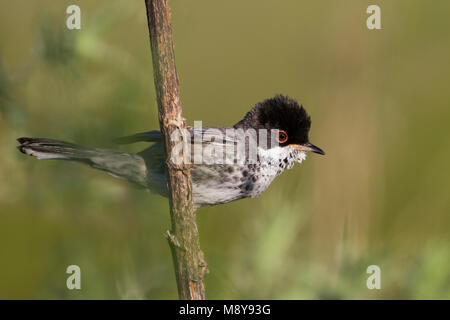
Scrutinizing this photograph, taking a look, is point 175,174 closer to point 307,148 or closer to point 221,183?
point 221,183

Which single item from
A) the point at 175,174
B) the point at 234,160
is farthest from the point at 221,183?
the point at 175,174

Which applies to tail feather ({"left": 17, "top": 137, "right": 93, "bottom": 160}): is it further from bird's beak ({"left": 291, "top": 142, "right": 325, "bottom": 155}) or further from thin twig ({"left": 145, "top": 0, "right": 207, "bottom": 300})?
bird's beak ({"left": 291, "top": 142, "right": 325, "bottom": 155})

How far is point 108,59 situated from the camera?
90.7 inches

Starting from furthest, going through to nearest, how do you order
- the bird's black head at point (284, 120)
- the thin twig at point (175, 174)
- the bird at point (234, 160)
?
the bird's black head at point (284, 120), the bird at point (234, 160), the thin twig at point (175, 174)

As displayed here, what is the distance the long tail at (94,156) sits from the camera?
2393 mm

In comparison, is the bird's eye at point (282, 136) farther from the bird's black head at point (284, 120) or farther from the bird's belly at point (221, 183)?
the bird's belly at point (221, 183)

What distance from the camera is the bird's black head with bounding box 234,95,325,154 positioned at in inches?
125

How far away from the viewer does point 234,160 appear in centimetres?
303


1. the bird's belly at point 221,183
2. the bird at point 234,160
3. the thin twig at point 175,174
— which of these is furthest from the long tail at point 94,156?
the thin twig at point 175,174

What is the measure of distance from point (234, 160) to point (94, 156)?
80 cm

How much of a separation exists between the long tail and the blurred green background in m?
0.06

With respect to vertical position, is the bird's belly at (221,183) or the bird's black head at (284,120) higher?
the bird's black head at (284,120)

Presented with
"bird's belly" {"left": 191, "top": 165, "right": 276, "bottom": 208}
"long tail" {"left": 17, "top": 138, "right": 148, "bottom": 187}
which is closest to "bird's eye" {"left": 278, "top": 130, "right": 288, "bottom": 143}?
"bird's belly" {"left": 191, "top": 165, "right": 276, "bottom": 208}
